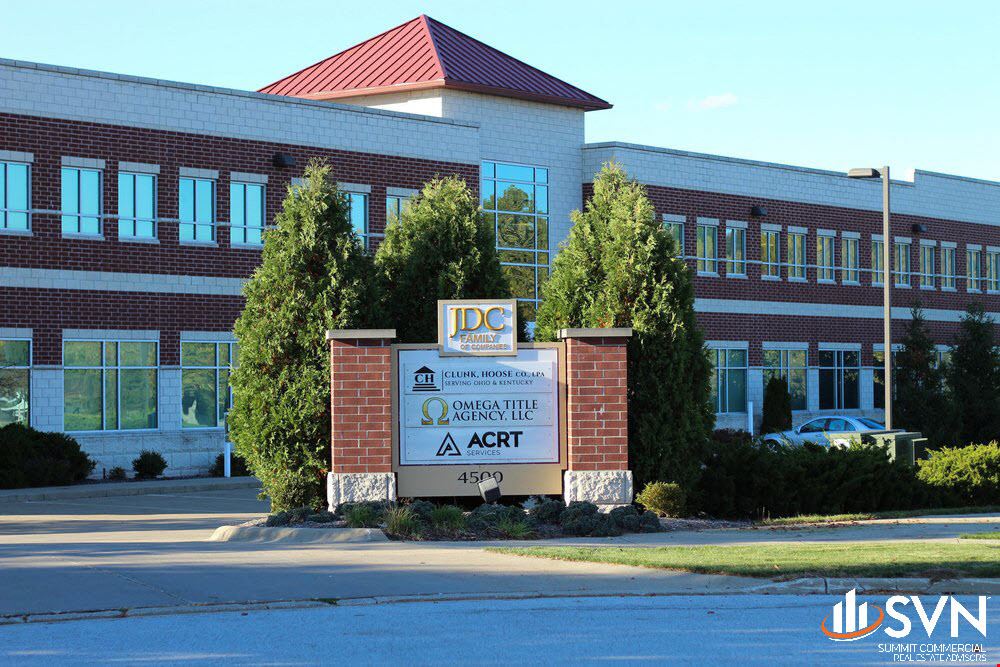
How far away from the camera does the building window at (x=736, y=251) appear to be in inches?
1770

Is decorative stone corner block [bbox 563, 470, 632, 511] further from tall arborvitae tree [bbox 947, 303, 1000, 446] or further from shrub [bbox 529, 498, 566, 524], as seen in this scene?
tall arborvitae tree [bbox 947, 303, 1000, 446]

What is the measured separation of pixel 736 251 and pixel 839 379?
23.3 feet

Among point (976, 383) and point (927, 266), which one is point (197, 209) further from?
point (927, 266)

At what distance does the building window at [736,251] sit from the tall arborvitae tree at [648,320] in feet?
82.3

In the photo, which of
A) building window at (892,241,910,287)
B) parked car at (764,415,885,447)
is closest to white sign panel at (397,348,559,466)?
parked car at (764,415,885,447)

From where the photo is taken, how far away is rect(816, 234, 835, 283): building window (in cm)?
4797

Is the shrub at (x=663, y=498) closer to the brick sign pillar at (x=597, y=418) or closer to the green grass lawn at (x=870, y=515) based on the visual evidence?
the brick sign pillar at (x=597, y=418)

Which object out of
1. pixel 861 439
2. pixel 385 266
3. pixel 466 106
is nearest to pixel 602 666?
pixel 385 266

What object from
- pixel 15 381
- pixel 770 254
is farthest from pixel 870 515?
pixel 770 254

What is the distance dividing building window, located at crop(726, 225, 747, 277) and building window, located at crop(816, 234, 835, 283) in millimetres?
→ 3739

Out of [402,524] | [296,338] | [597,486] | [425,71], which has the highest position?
[425,71]

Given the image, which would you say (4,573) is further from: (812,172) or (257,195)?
(812,172)

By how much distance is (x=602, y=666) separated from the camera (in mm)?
9125

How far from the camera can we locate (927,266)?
52.1m
